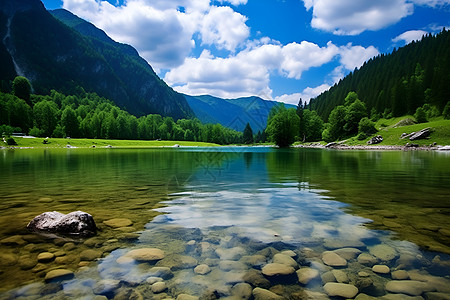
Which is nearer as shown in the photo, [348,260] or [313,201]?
[348,260]

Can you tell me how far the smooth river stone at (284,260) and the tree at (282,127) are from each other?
357ft

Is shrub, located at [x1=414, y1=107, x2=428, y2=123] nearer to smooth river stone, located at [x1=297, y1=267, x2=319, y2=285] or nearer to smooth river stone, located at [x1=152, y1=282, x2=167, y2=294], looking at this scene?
smooth river stone, located at [x1=297, y1=267, x2=319, y2=285]

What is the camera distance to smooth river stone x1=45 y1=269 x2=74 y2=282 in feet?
15.1

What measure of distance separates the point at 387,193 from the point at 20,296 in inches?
584

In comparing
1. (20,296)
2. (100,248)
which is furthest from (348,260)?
(20,296)

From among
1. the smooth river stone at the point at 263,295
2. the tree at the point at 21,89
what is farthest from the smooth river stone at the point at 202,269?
the tree at the point at 21,89

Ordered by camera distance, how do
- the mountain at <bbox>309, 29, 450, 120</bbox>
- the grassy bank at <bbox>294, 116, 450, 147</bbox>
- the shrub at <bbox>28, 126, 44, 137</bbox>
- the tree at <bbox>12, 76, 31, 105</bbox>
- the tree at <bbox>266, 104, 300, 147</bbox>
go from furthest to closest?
the tree at <bbox>12, 76, 31, 105</bbox>, the shrub at <bbox>28, 126, 44, 137</bbox>, the mountain at <bbox>309, 29, 450, 120</bbox>, the tree at <bbox>266, 104, 300, 147</bbox>, the grassy bank at <bbox>294, 116, 450, 147</bbox>

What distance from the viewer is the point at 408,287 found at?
4227mm

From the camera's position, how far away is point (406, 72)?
16312 cm

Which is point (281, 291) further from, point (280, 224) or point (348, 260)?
point (280, 224)

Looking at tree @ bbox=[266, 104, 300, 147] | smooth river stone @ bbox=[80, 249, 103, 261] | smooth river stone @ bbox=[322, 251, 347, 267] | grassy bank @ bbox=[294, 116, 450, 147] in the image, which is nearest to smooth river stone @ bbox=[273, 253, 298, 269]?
smooth river stone @ bbox=[322, 251, 347, 267]

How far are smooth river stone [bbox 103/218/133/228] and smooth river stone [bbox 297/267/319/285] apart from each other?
5.65 m

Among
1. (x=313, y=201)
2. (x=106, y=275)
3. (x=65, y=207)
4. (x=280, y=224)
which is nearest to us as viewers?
(x=106, y=275)

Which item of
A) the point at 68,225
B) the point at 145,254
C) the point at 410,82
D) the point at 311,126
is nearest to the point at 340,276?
the point at 145,254
